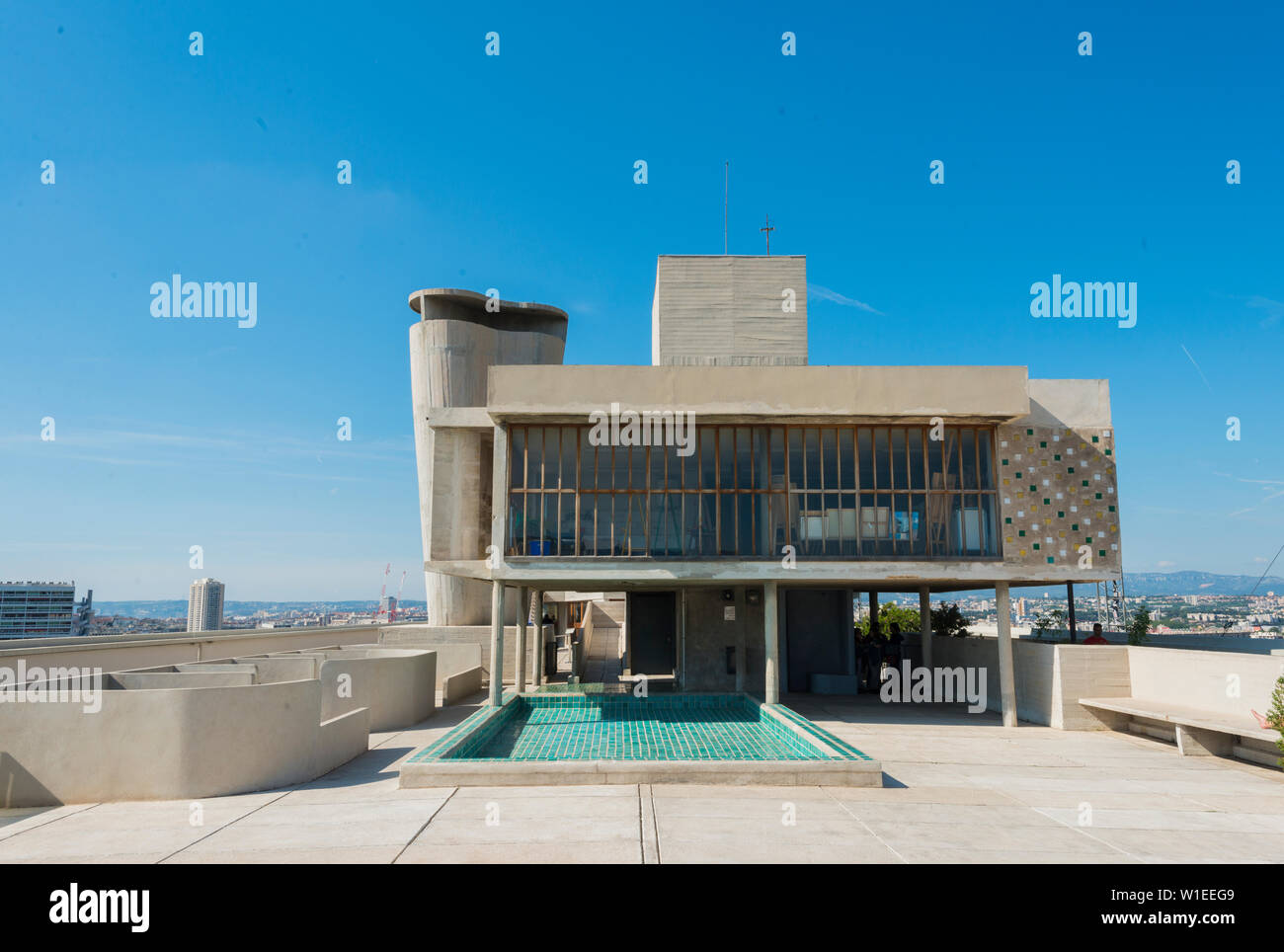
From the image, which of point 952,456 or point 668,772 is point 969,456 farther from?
point 668,772

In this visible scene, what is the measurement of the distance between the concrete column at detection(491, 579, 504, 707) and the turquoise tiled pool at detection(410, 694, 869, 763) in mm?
354

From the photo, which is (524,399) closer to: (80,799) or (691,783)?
(691,783)

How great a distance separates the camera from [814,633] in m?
22.9

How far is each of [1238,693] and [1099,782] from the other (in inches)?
164

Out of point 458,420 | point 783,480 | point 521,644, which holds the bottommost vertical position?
point 521,644

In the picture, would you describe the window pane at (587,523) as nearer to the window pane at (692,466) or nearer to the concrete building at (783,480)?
the concrete building at (783,480)

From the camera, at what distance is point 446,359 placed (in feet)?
109

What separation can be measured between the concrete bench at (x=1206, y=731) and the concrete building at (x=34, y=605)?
11042cm

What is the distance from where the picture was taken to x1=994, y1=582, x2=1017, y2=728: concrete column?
17578 mm

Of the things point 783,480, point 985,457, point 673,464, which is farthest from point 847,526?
point 673,464

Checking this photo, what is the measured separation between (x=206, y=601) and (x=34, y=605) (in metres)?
45.2

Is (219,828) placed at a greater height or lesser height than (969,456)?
lesser

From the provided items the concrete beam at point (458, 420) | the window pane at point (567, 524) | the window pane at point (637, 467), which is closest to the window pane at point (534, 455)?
the window pane at point (567, 524)

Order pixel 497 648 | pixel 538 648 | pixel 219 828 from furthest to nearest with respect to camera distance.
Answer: pixel 538 648
pixel 497 648
pixel 219 828
